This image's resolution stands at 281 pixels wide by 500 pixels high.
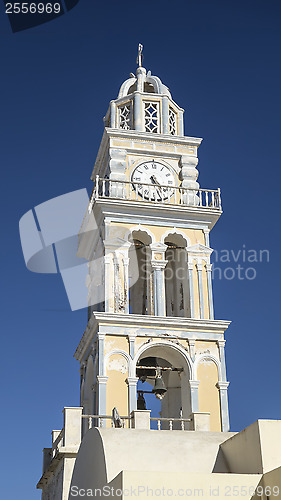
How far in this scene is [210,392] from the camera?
2591 centimetres

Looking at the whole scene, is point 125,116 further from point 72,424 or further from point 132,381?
point 72,424

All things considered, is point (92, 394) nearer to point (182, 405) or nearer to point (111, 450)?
point (182, 405)

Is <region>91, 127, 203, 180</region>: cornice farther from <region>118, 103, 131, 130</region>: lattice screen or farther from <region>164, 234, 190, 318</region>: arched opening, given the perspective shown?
<region>164, 234, 190, 318</region>: arched opening

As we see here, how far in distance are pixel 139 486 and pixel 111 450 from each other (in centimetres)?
310

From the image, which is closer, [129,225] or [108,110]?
[129,225]

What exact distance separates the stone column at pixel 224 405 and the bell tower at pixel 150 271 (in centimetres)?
3

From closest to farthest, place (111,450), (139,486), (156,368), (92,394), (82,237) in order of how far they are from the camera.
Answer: (139,486) < (111,450) < (156,368) < (92,394) < (82,237)

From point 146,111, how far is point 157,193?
4.33m

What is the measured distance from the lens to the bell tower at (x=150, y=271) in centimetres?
2573

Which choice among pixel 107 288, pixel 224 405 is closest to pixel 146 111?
pixel 107 288

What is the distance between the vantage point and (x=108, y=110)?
106 ft

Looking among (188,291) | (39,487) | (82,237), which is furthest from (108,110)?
(39,487)

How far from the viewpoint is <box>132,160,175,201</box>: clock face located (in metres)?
29.1

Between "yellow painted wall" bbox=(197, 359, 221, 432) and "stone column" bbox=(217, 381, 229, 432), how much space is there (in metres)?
0.10
